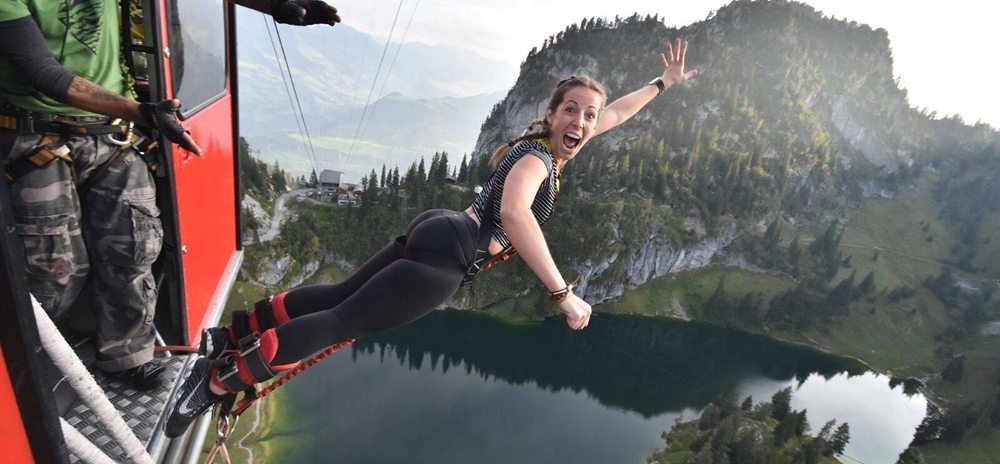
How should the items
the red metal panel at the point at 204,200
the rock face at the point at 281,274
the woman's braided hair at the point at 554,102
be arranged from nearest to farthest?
the woman's braided hair at the point at 554,102, the red metal panel at the point at 204,200, the rock face at the point at 281,274

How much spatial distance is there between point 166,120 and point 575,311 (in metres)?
2.43

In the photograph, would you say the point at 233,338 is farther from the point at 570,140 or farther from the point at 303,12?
the point at 570,140

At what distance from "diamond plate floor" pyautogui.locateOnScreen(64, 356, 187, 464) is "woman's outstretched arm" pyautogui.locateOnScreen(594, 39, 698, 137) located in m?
3.91

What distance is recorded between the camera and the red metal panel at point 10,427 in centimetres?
152

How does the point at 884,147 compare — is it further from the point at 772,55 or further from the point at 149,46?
the point at 149,46

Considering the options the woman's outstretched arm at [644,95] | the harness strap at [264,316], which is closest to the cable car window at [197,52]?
the harness strap at [264,316]

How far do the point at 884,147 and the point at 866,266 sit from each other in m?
77.4

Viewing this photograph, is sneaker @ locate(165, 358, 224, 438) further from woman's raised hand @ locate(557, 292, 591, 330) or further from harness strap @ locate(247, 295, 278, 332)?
woman's raised hand @ locate(557, 292, 591, 330)

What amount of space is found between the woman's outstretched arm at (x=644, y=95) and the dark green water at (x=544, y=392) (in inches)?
1901

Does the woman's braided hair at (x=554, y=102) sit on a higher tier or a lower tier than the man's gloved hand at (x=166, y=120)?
higher

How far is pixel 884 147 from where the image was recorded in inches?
6978

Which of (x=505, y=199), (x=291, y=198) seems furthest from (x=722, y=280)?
(x=505, y=199)

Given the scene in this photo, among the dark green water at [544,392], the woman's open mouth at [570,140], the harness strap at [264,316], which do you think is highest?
the woman's open mouth at [570,140]

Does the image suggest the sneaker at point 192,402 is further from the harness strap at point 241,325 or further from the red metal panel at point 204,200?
the red metal panel at point 204,200
